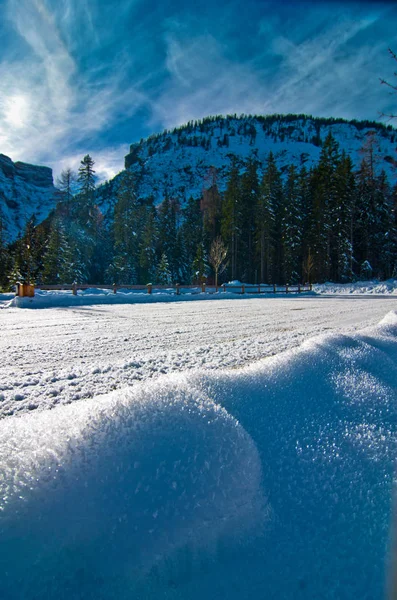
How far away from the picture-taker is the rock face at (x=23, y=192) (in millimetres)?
123625

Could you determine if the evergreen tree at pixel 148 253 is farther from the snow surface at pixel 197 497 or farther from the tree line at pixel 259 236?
the snow surface at pixel 197 497

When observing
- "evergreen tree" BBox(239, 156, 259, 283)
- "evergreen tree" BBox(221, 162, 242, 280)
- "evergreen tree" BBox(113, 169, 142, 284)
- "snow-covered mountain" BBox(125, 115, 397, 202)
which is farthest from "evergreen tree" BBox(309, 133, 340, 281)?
"snow-covered mountain" BBox(125, 115, 397, 202)

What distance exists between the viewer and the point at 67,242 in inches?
1339

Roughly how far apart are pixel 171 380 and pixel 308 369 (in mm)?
1225

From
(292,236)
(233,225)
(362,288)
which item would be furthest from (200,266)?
(362,288)

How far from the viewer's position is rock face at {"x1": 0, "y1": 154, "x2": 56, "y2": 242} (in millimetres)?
123625

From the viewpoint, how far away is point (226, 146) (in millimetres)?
114562

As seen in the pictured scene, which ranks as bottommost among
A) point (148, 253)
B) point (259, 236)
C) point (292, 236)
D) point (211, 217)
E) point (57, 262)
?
point (57, 262)

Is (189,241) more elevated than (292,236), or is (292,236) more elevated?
(189,241)

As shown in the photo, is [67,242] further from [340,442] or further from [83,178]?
[340,442]

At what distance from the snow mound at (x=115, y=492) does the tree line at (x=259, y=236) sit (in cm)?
3194

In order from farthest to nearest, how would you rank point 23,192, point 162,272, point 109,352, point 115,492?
point 23,192 → point 162,272 → point 109,352 → point 115,492

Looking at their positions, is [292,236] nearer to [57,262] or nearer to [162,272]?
[162,272]

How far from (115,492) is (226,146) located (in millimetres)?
130289
